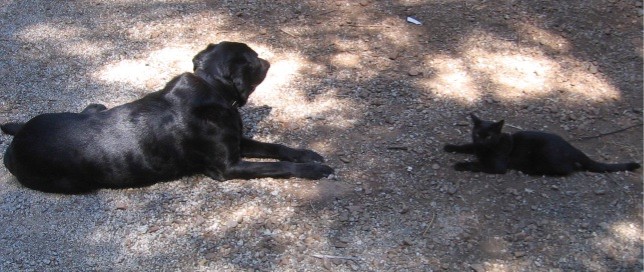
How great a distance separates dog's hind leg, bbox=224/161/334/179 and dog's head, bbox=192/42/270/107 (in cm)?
67

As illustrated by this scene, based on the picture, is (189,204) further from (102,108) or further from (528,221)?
(528,221)

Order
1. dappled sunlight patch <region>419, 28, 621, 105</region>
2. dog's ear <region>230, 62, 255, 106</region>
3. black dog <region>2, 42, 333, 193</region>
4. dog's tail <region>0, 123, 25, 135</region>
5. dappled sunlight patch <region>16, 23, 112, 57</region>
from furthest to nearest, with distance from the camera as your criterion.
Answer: dappled sunlight patch <region>16, 23, 112, 57</region> < dappled sunlight patch <region>419, 28, 621, 105</region> < dog's tail <region>0, 123, 25, 135</region> < dog's ear <region>230, 62, 255, 106</region> < black dog <region>2, 42, 333, 193</region>

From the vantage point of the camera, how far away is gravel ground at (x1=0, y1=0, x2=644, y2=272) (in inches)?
161

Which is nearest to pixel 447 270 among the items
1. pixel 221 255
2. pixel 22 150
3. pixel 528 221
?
pixel 528 221

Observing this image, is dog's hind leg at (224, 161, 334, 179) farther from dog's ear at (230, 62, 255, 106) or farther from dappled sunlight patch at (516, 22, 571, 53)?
dappled sunlight patch at (516, 22, 571, 53)

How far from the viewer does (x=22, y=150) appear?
4422mm

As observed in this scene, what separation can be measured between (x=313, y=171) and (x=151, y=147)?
1095mm

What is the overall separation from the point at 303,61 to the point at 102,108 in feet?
5.59

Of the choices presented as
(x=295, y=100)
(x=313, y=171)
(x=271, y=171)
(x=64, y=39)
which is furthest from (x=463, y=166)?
(x=64, y=39)

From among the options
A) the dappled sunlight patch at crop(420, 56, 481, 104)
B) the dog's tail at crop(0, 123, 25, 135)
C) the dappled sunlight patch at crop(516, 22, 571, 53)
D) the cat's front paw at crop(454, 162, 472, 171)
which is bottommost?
the dog's tail at crop(0, 123, 25, 135)

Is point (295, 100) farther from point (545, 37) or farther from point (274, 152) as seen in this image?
point (545, 37)

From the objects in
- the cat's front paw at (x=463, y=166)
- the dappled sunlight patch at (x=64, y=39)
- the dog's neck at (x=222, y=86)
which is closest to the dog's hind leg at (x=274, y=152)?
the dog's neck at (x=222, y=86)

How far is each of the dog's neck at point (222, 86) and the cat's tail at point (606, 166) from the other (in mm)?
2483

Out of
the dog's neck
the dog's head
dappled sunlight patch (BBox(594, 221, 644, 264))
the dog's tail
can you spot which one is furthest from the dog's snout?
dappled sunlight patch (BBox(594, 221, 644, 264))
